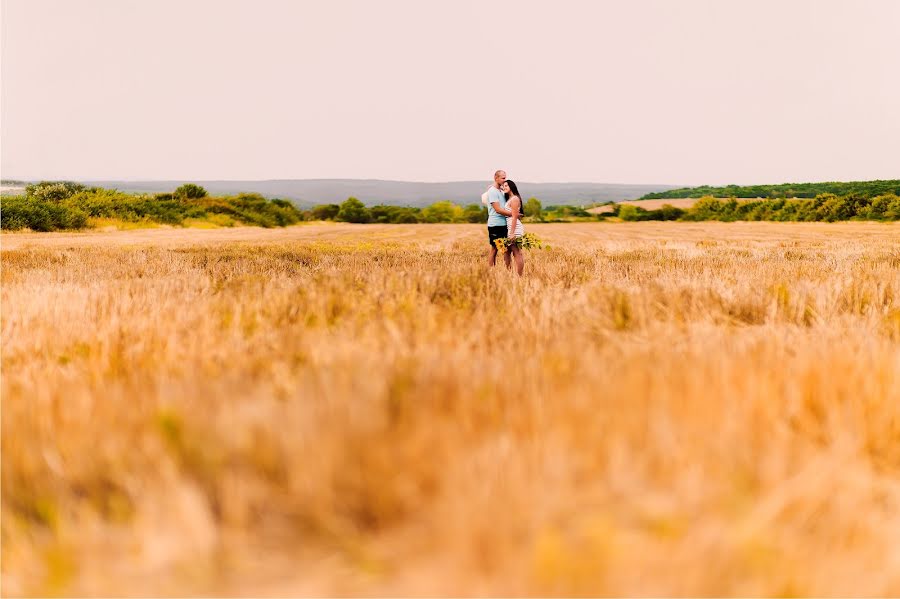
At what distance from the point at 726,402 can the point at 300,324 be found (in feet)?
7.70

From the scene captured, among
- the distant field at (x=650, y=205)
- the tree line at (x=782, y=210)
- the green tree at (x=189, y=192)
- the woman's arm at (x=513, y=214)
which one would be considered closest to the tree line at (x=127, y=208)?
the green tree at (x=189, y=192)

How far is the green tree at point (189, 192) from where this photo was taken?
5744 centimetres

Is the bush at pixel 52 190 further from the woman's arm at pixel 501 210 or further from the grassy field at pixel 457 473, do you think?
the grassy field at pixel 457 473

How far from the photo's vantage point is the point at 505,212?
30.5 ft

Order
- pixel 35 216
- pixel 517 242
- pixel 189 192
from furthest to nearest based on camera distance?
1. pixel 189 192
2. pixel 35 216
3. pixel 517 242

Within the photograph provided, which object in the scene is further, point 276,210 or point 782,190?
point 782,190

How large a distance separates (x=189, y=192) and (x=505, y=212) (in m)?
56.8

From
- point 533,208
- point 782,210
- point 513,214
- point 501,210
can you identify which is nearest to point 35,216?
point 501,210

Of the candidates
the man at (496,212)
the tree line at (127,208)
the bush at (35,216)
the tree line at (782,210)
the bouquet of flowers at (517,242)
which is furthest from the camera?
the tree line at (782,210)

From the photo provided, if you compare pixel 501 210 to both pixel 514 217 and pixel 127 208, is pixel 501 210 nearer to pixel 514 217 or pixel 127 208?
pixel 514 217

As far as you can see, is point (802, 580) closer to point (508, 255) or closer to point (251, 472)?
point (251, 472)

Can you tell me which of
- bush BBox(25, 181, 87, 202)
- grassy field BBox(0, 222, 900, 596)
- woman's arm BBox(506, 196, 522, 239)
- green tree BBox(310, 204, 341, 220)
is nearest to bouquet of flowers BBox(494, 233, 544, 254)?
woman's arm BBox(506, 196, 522, 239)

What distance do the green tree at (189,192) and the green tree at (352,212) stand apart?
2919 centimetres

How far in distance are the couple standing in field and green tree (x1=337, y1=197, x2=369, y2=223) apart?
260ft
